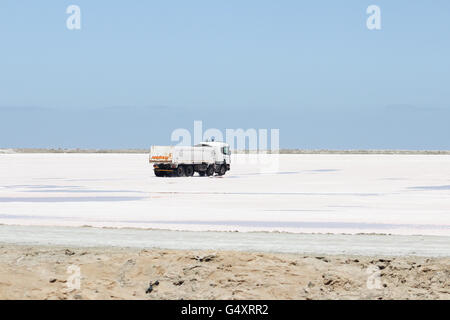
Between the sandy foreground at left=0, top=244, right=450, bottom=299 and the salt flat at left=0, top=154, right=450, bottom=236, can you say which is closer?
the sandy foreground at left=0, top=244, right=450, bottom=299

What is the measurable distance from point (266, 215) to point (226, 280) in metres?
12.2

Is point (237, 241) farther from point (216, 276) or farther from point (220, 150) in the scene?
point (220, 150)

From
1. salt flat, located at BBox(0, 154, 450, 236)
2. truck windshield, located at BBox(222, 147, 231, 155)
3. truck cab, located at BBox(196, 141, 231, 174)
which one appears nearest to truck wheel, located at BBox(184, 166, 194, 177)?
truck cab, located at BBox(196, 141, 231, 174)

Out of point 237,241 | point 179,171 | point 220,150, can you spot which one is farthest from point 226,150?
point 237,241

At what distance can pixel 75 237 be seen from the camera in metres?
19.3

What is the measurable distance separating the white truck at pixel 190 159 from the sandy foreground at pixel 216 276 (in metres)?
42.4

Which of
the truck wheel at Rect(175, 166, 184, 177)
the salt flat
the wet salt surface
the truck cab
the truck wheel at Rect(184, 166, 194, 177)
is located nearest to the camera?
the wet salt surface

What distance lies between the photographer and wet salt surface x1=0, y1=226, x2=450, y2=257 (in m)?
17.2

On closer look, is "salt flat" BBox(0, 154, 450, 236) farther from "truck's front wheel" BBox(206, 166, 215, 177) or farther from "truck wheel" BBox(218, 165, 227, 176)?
"truck wheel" BBox(218, 165, 227, 176)

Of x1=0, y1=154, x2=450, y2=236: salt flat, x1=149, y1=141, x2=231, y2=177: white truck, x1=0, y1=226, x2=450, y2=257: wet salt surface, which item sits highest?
x1=149, y1=141, x2=231, y2=177: white truck

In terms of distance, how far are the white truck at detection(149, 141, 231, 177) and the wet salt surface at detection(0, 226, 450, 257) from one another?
3783 cm

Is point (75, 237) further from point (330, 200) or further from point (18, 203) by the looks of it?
point (330, 200)

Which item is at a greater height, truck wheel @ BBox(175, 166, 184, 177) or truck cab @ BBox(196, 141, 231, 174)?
truck cab @ BBox(196, 141, 231, 174)

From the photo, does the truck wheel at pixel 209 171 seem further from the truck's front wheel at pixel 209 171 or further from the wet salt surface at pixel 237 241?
the wet salt surface at pixel 237 241
